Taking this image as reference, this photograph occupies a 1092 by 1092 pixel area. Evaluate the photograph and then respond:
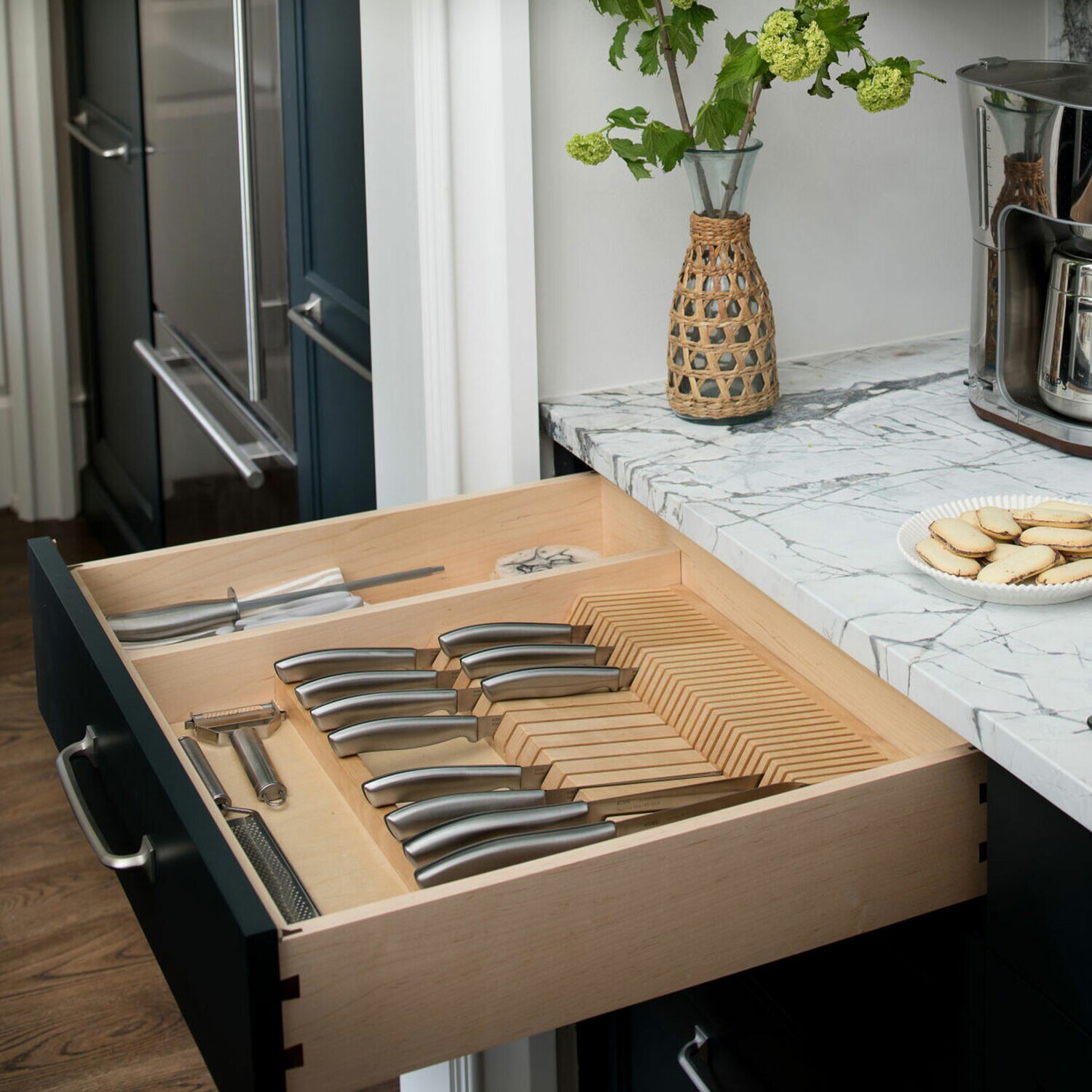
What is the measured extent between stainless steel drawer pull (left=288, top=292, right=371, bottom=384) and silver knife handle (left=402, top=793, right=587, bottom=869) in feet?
3.45

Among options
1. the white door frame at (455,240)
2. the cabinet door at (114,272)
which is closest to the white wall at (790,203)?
the white door frame at (455,240)

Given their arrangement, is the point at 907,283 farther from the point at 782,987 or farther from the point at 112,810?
the point at 112,810

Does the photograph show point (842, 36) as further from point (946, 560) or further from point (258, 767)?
point (258, 767)

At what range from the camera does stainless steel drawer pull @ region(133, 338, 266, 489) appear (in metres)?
2.09

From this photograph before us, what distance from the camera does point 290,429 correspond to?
230 cm

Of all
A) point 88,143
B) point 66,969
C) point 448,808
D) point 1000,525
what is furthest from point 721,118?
point 88,143

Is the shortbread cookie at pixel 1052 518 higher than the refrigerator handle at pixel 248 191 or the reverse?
the reverse

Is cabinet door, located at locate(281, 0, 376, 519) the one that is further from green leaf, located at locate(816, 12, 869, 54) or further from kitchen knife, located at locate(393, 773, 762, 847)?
kitchen knife, located at locate(393, 773, 762, 847)

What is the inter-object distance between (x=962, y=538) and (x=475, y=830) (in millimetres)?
441

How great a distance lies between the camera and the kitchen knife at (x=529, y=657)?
1236mm

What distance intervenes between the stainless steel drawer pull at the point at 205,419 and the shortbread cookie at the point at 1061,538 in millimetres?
1111

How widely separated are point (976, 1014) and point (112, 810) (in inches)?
26.4

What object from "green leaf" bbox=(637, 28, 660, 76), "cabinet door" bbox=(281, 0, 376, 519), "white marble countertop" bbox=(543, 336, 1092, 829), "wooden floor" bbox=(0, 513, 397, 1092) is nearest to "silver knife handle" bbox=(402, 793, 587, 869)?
"white marble countertop" bbox=(543, 336, 1092, 829)

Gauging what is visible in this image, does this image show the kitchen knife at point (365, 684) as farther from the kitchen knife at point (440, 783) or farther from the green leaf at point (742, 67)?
the green leaf at point (742, 67)
